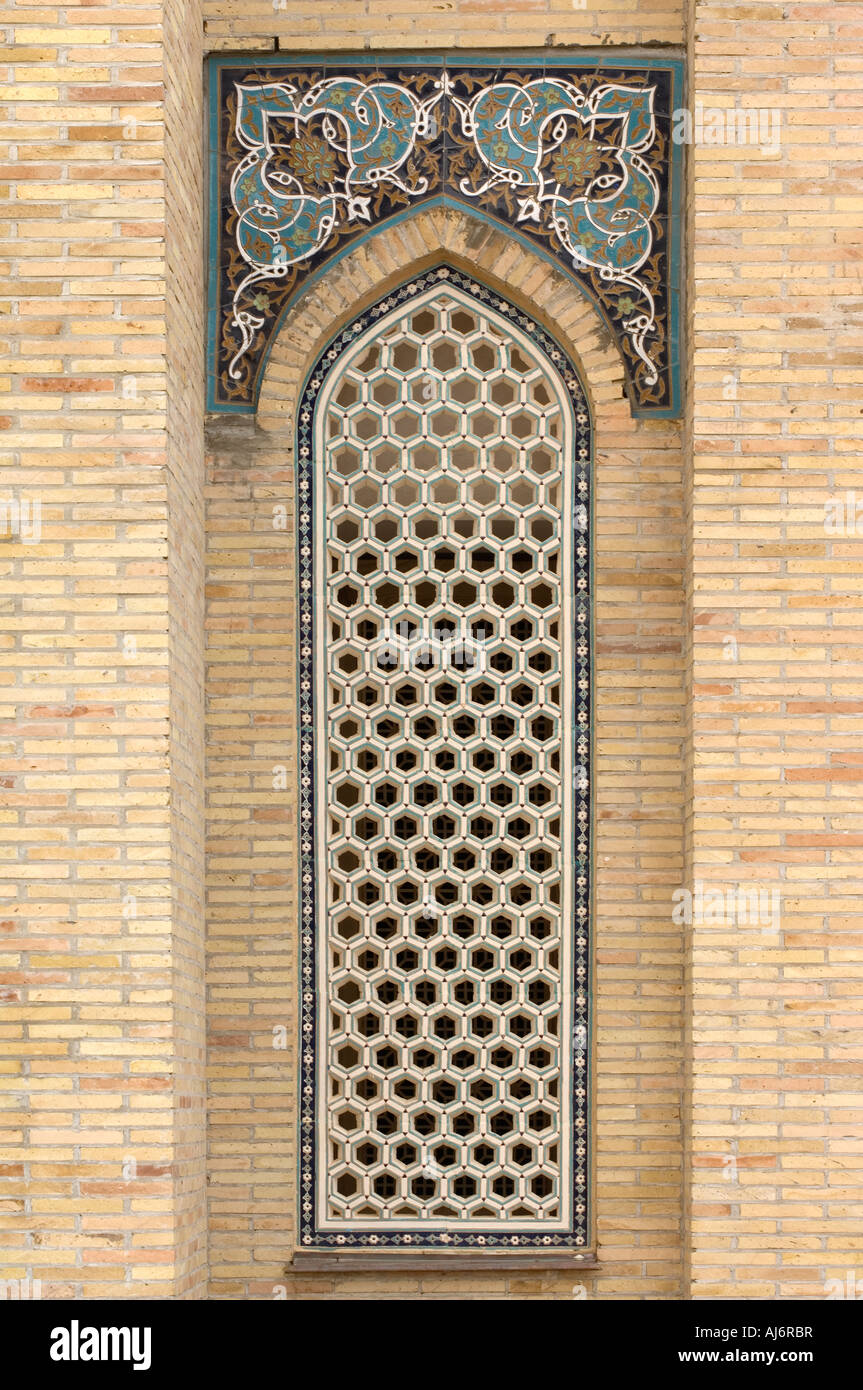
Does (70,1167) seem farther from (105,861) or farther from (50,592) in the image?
(50,592)

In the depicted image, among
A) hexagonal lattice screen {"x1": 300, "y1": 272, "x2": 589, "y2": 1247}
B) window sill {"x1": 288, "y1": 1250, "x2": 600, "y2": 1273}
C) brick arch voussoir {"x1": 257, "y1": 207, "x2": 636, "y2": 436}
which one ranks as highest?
brick arch voussoir {"x1": 257, "y1": 207, "x2": 636, "y2": 436}

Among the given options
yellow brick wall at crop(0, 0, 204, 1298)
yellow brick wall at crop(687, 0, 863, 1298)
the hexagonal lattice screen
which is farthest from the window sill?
yellow brick wall at crop(0, 0, 204, 1298)

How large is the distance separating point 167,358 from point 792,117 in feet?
7.30

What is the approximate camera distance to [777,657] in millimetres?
5926

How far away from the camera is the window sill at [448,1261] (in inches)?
239

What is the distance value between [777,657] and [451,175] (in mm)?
2046

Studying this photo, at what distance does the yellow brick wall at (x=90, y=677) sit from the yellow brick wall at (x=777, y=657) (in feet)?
5.58

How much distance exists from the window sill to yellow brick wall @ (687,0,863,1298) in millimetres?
440

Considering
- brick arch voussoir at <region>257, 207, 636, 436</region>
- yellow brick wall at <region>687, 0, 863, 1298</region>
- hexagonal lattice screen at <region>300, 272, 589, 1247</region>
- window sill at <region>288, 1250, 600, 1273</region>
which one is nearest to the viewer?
yellow brick wall at <region>687, 0, 863, 1298</region>

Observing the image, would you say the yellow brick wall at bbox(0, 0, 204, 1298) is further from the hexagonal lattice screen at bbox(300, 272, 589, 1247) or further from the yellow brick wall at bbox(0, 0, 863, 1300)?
the hexagonal lattice screen at bbox(300, 272, 589, 1247)

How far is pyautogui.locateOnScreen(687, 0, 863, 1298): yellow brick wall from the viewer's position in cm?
576

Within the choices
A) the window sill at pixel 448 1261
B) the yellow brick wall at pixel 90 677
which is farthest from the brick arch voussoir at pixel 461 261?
the window sill at pixel 448 1261

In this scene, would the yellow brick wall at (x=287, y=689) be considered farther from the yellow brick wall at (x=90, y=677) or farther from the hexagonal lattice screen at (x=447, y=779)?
the hexagonal lattice screen at (x=447, y=779)

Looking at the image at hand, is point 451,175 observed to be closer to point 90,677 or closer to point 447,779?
point 447,779
